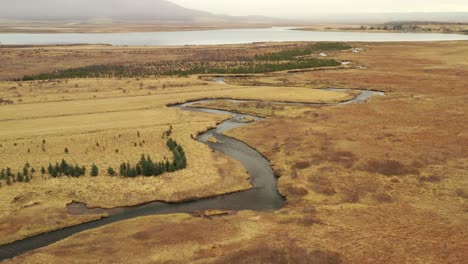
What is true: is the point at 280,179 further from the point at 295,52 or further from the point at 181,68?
the point at 295,52

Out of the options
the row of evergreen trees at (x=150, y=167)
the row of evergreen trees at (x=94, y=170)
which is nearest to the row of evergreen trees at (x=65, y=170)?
the row of evergreen trees at (x=94, y=170)

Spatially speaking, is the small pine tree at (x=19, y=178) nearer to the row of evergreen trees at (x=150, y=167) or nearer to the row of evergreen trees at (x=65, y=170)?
the row of evergreen trees at (x=65, y=170)

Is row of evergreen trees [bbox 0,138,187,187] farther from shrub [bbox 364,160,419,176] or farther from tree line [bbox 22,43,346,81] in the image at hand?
tree line [bbox 22,43,346,81]

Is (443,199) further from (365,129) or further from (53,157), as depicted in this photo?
(53,157)

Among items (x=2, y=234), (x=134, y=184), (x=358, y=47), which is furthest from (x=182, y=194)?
→ (x=358, y=47)

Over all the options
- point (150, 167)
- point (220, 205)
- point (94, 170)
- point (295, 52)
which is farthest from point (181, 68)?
point (220, 205)

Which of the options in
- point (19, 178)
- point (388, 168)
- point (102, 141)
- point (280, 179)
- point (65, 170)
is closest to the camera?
point (19, 178)

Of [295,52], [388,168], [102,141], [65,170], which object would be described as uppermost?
[295,52]

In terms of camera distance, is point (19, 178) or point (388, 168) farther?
point (388, 168)
